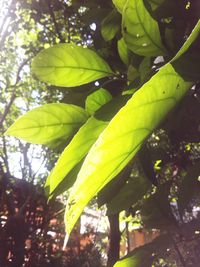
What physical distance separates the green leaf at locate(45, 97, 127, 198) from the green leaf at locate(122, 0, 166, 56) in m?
0.08

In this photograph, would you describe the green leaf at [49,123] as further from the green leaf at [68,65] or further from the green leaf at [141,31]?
the green leaf at [141,31]

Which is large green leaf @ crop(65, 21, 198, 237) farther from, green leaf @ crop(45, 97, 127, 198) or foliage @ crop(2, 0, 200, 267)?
green leaf @ crop(45, 97, 127, 198)

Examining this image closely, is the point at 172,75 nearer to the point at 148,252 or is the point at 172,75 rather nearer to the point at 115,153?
the point at 115,153

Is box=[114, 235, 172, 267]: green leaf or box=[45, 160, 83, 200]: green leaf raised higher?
box=[45, 160, 83, 200]: green leaf

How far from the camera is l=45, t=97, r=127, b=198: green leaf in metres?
0.45

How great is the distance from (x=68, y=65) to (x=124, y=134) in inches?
12.9

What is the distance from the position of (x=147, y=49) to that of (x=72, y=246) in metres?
5.39

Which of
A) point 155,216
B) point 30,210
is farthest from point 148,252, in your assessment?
point 30,210

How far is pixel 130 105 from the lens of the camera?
275 mm

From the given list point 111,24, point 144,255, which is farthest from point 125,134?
point 111,24

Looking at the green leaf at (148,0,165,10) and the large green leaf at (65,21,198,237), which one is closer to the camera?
the large green leaf at (65,21,198,237)

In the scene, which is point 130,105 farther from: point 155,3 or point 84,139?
point 155,3

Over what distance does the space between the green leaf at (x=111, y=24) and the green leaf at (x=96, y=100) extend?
146 millimetres

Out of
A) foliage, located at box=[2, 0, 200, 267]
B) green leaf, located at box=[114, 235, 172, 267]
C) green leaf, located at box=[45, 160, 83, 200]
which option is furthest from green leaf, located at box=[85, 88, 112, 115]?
green leaf, located at box=[114, 235, 172, 267]
